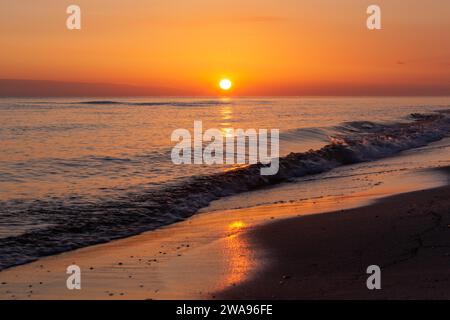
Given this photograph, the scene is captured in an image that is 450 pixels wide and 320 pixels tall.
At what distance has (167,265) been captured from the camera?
827cm

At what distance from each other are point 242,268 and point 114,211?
5.54 metres

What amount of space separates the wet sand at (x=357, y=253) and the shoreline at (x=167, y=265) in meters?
0.25

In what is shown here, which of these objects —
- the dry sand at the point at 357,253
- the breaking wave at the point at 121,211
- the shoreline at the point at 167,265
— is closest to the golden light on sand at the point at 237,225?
the shoreline at the point at 167,265

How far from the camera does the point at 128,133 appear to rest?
3409 cm

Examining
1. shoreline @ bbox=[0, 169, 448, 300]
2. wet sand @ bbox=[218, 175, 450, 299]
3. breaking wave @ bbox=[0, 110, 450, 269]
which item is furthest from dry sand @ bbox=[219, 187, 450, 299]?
breaking wave @ bbox=[0, 110, 450, 269]

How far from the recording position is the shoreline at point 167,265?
279 inches

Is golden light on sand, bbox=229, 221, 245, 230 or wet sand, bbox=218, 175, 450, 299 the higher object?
wet sand, bbox=218, 175, 450, 299

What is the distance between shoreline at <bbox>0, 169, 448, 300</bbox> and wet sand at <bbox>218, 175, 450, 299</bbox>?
0.81ft

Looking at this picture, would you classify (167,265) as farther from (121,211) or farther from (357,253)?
(121,211)

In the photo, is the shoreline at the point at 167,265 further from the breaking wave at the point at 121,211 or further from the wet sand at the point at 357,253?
the breaking wave at the point at 121,211

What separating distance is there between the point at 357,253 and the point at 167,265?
2942mm

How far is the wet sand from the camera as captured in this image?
260 inches

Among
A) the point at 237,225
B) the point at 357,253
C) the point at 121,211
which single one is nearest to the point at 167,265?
the point at 357,253

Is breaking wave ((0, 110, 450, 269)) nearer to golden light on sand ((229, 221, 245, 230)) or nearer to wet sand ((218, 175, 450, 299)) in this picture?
golden light on sand ((229, 221, 245, 230))
